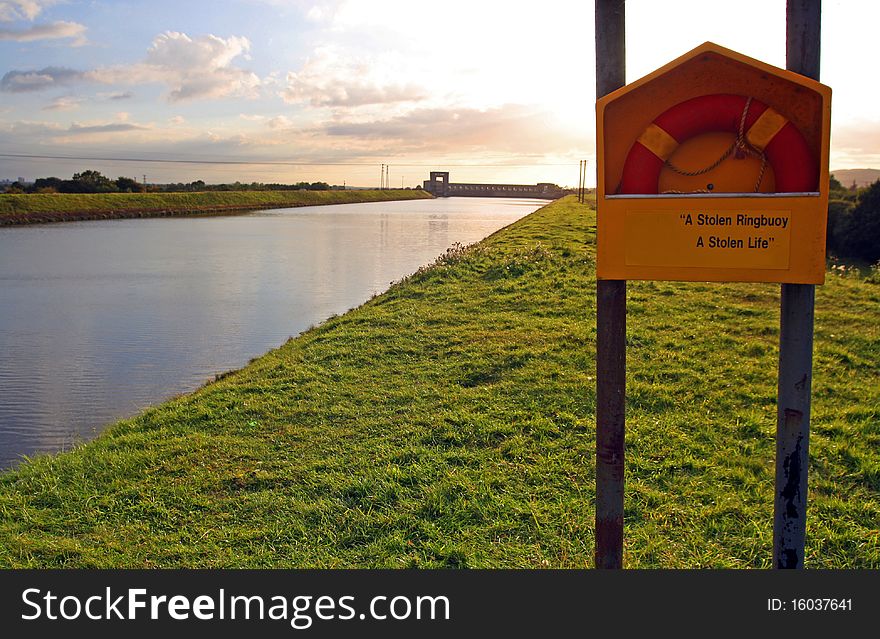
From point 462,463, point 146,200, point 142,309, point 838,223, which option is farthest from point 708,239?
point 146,200

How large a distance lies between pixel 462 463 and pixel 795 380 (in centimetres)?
229

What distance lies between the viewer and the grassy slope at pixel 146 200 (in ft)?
126

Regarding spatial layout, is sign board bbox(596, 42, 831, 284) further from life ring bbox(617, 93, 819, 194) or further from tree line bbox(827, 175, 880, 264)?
tree line bbox(827, 175, 880, 264)

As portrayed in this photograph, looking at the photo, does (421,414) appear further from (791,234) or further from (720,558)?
(791,234)

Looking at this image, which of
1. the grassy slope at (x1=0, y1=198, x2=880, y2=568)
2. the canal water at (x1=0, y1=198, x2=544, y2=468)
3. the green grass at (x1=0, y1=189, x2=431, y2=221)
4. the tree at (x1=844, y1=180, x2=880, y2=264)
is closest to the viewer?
the grassy slope at (x1=0, y1=198, x2=880, y2=568)

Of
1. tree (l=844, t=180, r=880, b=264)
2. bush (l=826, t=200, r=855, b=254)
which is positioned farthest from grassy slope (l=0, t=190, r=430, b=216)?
tree (l=844, t=180, r=880, b=264)

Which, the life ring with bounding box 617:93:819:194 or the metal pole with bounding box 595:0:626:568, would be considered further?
the metal pole with bounding box 595:0:626:568

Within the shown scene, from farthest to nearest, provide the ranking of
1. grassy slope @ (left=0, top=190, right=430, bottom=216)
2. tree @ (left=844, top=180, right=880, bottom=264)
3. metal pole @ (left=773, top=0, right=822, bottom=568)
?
grassy slope @ (left=0, top=190, right=430, bottom=216) → tree @ (left=844, top=180, right=880, bottom=264) → metal pole @ (left=773, top=0, right=822, bottom=568)

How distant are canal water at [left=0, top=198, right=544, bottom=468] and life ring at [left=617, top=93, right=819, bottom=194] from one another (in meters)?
5.24

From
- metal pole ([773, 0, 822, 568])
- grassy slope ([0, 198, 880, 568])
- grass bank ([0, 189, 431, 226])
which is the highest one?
grass bank ([0, 189, 431, 226])

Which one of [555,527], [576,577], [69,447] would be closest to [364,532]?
[555,527]

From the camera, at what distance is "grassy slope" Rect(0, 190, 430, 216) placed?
126 ft

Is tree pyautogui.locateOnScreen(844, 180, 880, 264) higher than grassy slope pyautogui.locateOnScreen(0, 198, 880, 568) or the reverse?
higher

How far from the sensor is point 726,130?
230 cm
